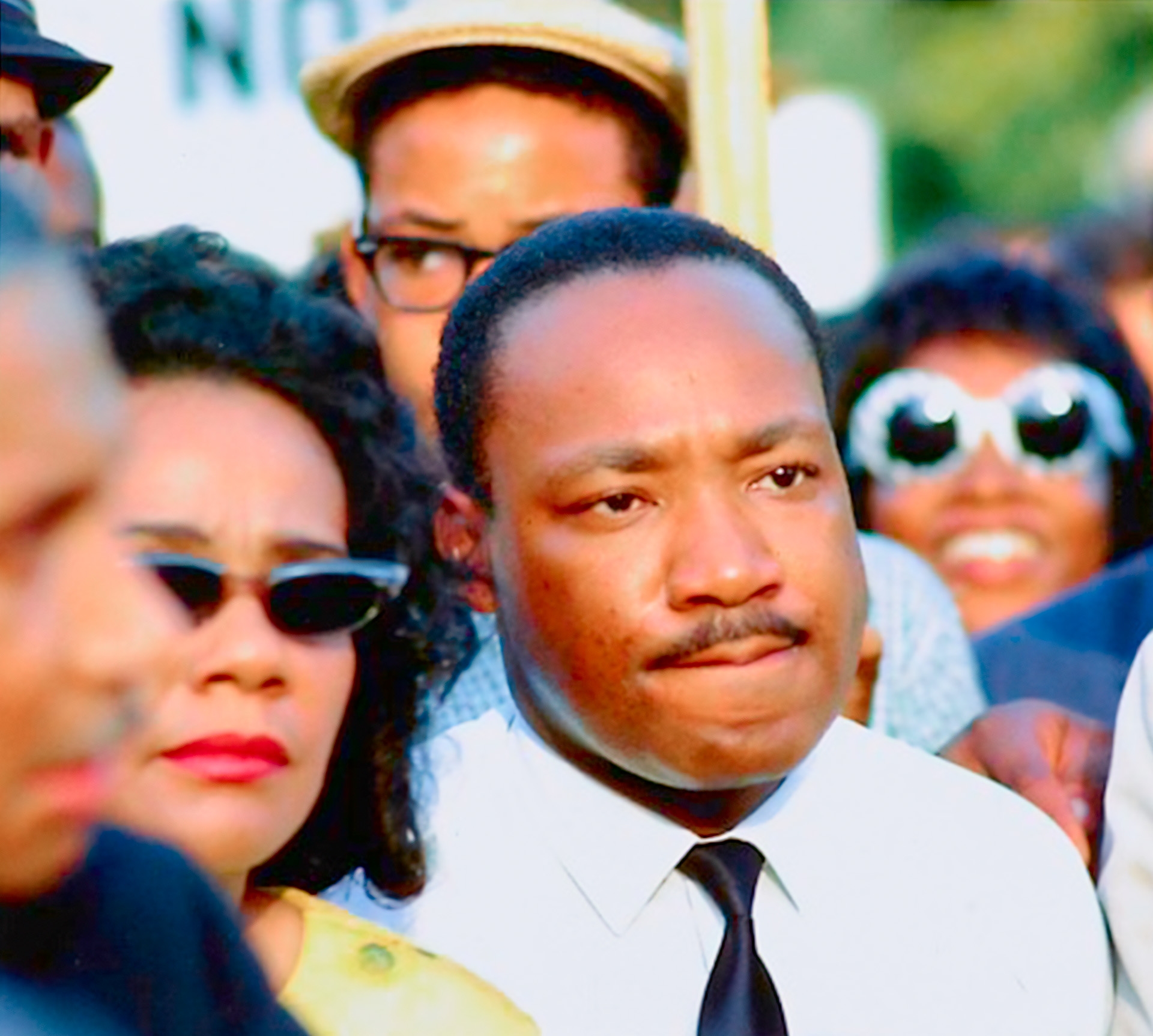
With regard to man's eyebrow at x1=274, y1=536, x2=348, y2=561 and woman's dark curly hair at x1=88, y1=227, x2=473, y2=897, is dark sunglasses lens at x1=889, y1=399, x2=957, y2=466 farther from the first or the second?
man's eyebrow at x1=274, y1=536, x2=348, y2=561

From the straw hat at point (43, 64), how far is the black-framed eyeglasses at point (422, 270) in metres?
0.59

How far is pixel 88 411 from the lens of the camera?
51.8 inches

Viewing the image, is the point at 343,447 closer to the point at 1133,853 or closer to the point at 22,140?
the point at 22,140

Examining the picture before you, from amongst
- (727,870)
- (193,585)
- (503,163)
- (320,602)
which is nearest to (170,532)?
(193,585)

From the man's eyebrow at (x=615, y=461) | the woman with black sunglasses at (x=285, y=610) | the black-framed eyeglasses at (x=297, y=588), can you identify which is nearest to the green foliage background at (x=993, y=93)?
the woman with black sunglasses at (x=285, y=610)

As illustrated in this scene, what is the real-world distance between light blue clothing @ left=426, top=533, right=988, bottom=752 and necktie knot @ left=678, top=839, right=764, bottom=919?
805mm

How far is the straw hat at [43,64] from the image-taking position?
10.1 ft

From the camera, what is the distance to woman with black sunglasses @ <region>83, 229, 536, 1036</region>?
7.89ft

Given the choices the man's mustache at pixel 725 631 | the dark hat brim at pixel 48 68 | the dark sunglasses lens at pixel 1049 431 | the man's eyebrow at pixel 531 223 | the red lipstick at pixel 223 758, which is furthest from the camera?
the dark sunglasses lens at pixel 1049 431

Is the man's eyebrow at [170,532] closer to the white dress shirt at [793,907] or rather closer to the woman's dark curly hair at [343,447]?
the woman's dark curly hair at [343,447]

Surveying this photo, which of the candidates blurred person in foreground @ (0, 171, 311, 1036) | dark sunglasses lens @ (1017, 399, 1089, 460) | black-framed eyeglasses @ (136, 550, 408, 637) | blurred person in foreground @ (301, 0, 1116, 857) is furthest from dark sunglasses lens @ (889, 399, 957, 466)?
blurred person in foreground @ (0, 171, 311, 1036)

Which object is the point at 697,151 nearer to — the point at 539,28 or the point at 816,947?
the point at 539,28

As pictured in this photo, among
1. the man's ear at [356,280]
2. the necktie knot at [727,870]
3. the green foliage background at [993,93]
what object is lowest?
the green foliage background at [993,93]

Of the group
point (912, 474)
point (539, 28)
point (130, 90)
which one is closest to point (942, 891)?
point (539, 28)
